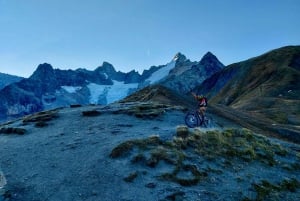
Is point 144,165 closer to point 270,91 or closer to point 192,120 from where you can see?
point 192,120

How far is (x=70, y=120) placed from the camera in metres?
50.0

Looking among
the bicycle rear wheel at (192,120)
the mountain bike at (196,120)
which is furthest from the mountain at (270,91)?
the bicycle rear wheel at (192,120)

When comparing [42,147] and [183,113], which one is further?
[183,113]

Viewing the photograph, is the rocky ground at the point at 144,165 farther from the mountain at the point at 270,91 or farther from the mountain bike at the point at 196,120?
the mountain at the point at 270,91

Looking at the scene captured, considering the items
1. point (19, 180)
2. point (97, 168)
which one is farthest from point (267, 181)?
point (19, 180)

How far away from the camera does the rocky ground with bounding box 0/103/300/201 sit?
2578 centimetres

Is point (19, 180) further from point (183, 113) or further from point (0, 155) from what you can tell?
point (183, 113)

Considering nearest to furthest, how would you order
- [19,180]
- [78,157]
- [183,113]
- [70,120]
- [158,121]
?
[19,180]
[78,157]
[158,121]
[70,120]
[183,113]

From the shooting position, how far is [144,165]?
97.3 ft

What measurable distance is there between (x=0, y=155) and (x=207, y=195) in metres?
20.2

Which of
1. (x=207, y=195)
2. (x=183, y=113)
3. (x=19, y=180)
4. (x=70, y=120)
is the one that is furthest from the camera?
(x=183, y=113)

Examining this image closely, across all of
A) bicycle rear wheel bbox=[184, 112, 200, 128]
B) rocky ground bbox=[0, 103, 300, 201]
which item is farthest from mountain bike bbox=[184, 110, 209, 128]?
rocky ground bbox=[0, 103, 300, 201]

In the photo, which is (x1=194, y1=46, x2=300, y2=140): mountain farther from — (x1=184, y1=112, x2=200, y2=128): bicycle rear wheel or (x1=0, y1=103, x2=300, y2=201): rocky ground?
(x1=0, y1=103, x2=300, y2=201): rocky ground

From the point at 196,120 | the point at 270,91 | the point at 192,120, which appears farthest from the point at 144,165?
the point at 270,91
